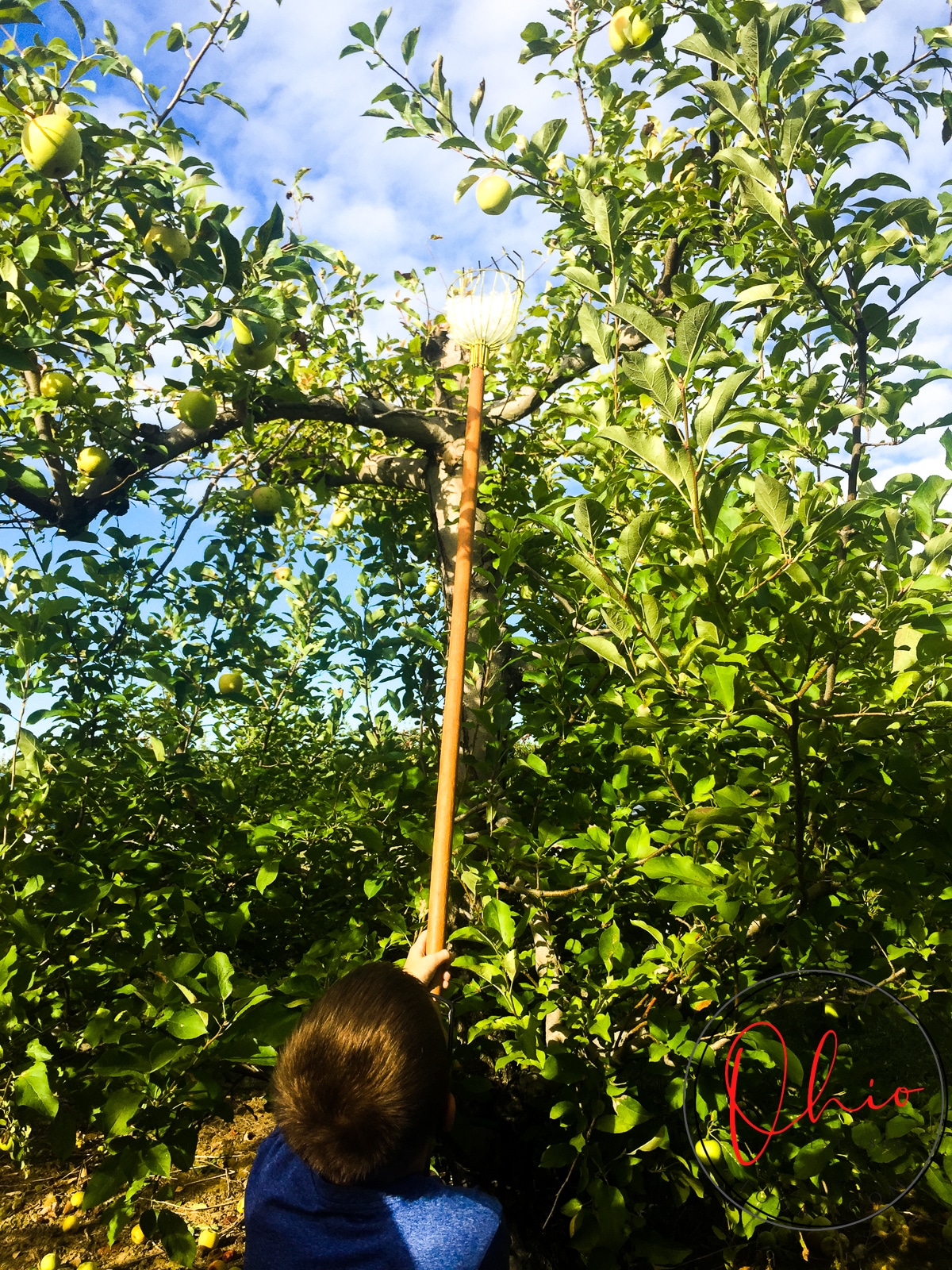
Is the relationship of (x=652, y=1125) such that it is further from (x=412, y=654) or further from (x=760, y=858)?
(x=412, y=654)

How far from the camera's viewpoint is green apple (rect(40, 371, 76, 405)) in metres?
2.57

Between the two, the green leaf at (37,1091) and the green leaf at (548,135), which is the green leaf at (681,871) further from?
the green leaf at (548,135)

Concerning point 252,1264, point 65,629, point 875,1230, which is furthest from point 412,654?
point 875,1230

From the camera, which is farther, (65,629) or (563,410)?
(65,629)

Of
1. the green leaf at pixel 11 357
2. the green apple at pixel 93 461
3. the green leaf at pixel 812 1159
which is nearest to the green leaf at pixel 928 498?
the green leaf at pixel 812 1159

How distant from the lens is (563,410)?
1591 mm

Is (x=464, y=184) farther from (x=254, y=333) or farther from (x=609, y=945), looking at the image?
(x=609, y=945)

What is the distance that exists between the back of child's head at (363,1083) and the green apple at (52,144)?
1.99 m

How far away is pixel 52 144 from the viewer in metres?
1.95

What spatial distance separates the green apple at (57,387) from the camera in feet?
8.43

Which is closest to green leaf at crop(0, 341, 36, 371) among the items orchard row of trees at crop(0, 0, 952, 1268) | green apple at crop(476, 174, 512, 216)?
orchard row of trees at crop(0, 0, 952, 1268)

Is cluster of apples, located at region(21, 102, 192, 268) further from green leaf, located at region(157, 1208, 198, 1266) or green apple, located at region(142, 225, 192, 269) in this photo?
green leaf, located at region(157, 1208, 198, 1266)

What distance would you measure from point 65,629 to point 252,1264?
1844mm

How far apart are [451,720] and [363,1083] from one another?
0.49m
